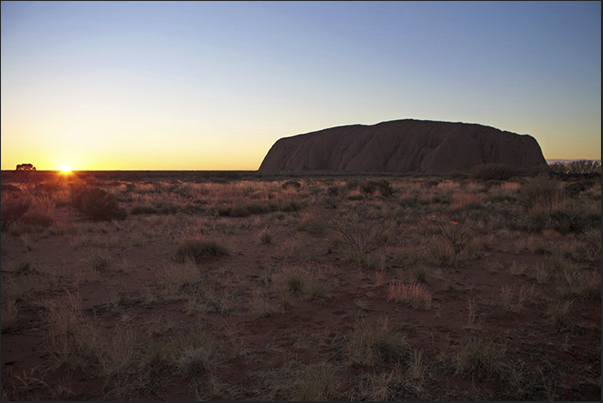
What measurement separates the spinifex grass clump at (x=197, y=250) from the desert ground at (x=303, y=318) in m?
0.03

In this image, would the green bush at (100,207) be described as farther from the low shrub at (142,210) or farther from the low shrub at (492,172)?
the low shrub at (492,172)

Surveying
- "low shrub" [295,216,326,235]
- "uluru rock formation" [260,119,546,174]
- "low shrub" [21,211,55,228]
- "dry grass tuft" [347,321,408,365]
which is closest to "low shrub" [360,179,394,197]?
"low shrub" [295,216,326,235]

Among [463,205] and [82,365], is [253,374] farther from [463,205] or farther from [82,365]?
[463,205]

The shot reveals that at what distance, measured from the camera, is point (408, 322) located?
4164 mm

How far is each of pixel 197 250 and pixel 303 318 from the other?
3.79 metres

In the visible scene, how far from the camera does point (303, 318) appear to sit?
4328 mm

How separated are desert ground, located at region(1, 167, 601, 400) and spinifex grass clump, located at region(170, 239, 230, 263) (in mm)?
35

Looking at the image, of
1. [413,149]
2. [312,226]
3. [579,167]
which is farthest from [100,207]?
[413,149]

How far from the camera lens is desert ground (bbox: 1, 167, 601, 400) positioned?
2.93 m

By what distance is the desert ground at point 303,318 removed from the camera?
2.93 metres

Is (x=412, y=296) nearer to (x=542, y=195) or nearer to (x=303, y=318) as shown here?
(x=303, y=318)

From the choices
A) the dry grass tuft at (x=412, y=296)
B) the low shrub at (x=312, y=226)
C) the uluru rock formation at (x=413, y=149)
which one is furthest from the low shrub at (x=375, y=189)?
the uluru rock formation at (x=413, y=149)

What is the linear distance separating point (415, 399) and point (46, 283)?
19.3ft

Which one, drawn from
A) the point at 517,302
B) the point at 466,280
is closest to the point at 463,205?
the point at 466,280
